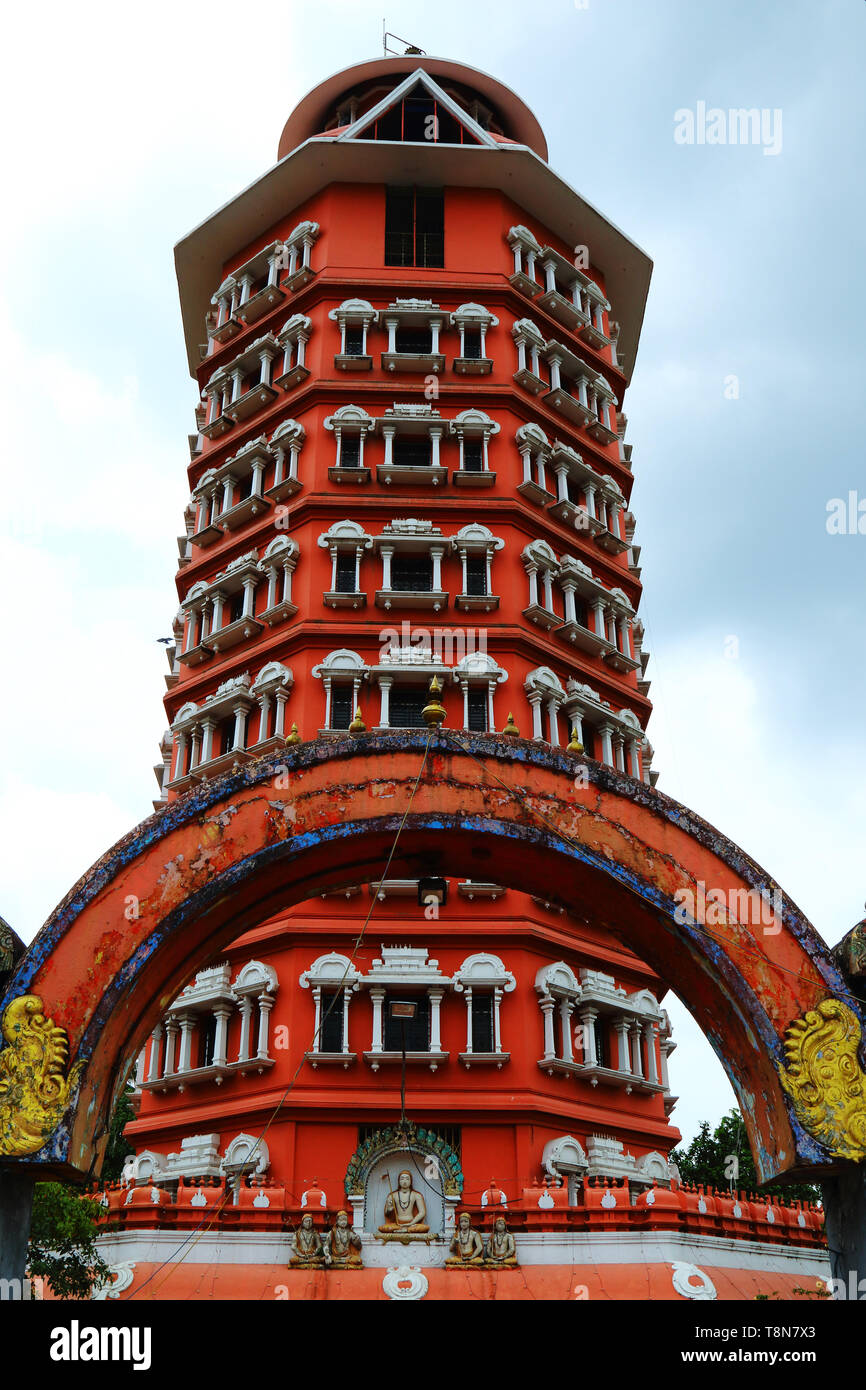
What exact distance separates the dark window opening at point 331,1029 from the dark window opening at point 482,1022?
254 cm

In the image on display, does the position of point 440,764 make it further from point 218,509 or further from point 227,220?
point 227,220

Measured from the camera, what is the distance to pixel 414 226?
111 feet

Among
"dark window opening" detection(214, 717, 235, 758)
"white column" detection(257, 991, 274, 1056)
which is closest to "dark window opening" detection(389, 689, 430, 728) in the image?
"dark window opening" detection(214, 717, 235, 758)

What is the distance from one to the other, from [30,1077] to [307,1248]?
1184 cm

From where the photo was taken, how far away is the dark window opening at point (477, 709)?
26.5 m

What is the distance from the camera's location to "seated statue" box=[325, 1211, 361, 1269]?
19.7 metres

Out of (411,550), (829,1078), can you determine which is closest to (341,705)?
(411,550)

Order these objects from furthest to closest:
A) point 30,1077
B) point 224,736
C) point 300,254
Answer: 1. point 300,254
2. point 224,736
3. point 30,1077

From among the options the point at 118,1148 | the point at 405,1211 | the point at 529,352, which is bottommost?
the point at 405,1211

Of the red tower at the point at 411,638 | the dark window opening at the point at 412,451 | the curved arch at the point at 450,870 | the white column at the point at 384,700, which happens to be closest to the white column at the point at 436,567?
the red tower at the point at 411,638

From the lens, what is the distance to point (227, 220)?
35.4 metres

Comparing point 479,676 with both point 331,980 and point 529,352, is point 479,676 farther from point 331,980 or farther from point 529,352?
point 529,352
